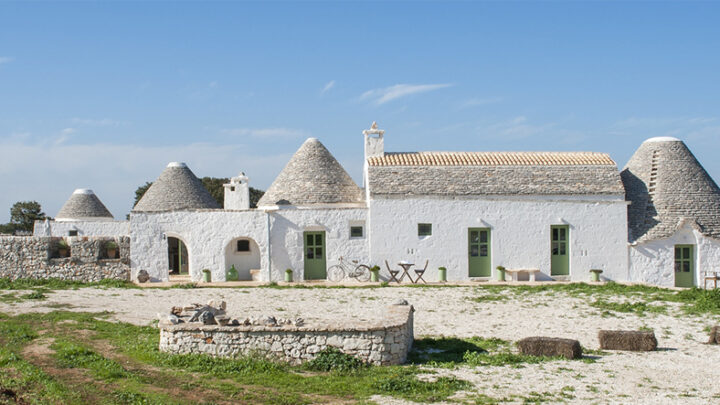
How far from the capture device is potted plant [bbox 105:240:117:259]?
21.6 meters

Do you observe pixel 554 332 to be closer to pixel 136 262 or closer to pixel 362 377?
pixel 362 377

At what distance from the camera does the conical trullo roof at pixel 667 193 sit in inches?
840

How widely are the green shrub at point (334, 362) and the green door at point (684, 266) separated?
15279mm

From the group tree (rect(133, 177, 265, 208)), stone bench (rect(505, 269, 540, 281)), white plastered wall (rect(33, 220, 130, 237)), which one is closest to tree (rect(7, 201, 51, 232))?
tree (rect(133, 177, 265, 208))

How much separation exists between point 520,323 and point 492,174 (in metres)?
9.32

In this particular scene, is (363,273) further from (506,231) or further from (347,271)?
(506,231)

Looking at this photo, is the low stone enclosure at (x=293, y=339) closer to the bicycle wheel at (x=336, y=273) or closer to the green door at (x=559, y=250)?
the bicycle wheel at (x=336, y=273)

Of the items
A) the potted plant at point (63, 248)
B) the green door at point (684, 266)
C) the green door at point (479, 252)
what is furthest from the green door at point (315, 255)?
the green door at point (684, 266)

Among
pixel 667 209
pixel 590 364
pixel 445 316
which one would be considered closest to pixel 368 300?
pixel 445 316

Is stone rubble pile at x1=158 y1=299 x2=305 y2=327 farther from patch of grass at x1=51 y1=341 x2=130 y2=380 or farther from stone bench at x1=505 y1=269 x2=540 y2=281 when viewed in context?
stone bench at x1=505 y1=269 x2=540 y2=281

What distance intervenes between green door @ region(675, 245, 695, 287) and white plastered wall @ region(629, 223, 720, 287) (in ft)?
0.44

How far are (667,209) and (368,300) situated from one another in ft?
36.4

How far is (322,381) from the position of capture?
9.11m

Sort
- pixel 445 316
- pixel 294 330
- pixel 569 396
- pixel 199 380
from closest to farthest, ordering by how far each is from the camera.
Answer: pixel 569 396
pixel 199 380
pixel 294 330
pixel 445 316
